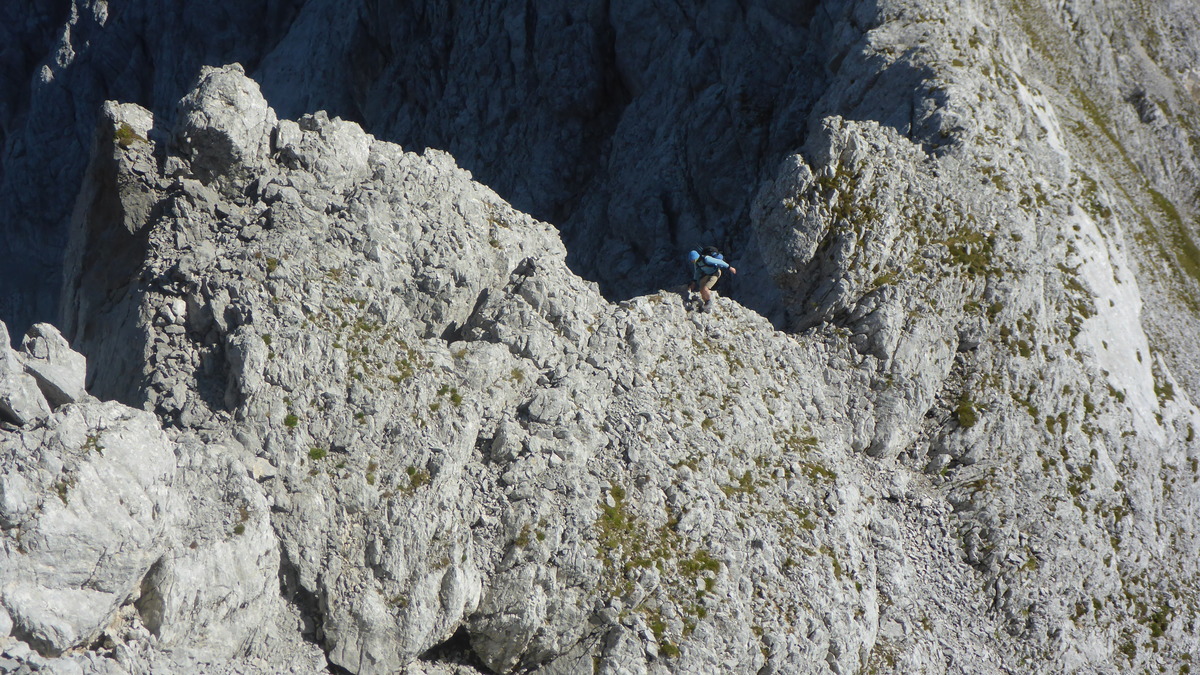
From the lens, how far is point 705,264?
3175 cm

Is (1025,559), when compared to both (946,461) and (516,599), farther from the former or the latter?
(516,599)

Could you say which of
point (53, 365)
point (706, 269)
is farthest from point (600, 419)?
point (53, 365)

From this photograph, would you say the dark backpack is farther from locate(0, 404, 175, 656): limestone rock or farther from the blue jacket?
locate(0, 404, 175, 656): limestone rock

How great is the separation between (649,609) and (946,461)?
14.3 metres

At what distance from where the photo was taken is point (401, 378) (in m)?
25.4

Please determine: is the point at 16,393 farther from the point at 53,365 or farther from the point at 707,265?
the point at 707,265

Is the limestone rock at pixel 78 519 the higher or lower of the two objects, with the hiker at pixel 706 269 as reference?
lower

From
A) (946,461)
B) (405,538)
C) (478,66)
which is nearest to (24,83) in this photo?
(478,66)

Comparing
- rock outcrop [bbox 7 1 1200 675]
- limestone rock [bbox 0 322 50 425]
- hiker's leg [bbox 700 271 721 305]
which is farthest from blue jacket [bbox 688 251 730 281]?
limestone rock [bbox 0 322 50 425]

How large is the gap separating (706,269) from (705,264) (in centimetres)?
19

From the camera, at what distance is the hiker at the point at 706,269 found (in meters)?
31.6

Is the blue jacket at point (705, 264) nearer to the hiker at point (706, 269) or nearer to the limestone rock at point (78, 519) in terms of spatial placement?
the hiker at point (706, 269)

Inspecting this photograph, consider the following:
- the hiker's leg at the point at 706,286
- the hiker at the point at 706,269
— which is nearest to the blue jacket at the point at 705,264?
the hiker at the point at 706,269

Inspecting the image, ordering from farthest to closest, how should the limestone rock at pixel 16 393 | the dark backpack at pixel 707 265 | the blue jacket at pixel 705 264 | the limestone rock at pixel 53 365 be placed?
the dark backpack at pixel 707 265 < the blue jacket at pixel 705 264 < the limestone rock at pixel 53 365 < the limestone rock at pixel 16 393
